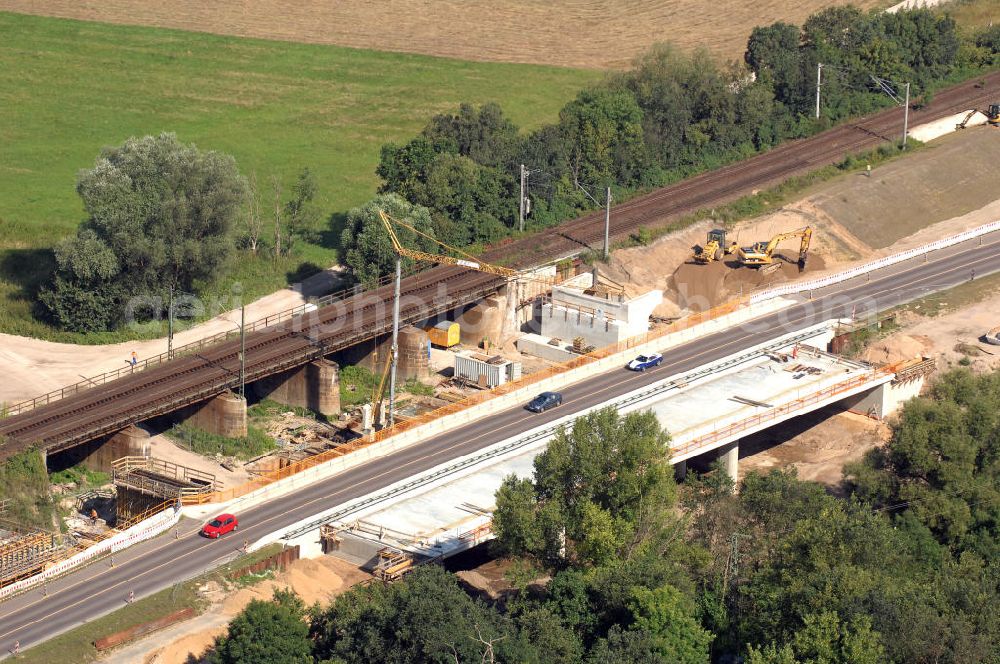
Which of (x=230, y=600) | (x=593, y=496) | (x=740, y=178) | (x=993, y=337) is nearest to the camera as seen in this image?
(x=230, y=600)

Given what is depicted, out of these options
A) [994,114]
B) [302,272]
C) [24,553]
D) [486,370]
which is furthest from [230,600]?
[994,114]

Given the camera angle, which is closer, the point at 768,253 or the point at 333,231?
the point at 768,253

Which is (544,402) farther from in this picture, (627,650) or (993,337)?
(627,650)

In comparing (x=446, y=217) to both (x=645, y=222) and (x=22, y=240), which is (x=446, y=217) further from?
(x=22, y=240)

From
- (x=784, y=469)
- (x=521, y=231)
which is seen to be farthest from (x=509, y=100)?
(x=784, y=469)

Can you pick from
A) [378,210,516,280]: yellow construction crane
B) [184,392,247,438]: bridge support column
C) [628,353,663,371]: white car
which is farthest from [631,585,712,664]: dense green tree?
[378,210,516,280]: yellow construction crane

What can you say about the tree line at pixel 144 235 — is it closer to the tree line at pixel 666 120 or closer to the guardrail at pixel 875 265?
the tree line at pixel 666 120
